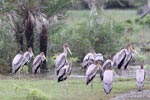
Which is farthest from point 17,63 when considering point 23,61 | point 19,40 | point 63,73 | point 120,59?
point 120,59

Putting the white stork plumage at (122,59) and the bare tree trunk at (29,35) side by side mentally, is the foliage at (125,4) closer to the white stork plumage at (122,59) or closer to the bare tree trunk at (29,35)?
the bare tree trunk at (29,35)

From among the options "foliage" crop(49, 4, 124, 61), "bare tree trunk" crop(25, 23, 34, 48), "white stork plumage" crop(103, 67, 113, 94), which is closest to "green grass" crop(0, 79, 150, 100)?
"white stork plumage" crop(103, 67, 113, 94)

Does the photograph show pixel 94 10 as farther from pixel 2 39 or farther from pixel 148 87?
pixel 148 87

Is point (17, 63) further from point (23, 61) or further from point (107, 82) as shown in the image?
A: point (107, 82)

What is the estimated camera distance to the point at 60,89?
2130 cm

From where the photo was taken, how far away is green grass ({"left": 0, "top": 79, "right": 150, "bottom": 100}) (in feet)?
64.6

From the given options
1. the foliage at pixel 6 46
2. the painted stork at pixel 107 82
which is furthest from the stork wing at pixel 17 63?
the painted stork at pixel 107 82

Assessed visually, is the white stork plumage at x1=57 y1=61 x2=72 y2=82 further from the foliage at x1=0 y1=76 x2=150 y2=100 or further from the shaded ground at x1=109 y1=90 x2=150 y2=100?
the shaded ground at x1=109 y1=90 x2=150 y2=100

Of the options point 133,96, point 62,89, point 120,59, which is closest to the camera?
point 133,96

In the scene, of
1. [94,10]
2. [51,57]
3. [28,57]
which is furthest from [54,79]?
[94,10]

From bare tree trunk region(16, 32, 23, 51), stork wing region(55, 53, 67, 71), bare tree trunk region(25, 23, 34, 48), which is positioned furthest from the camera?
bare tree trunk region(16, 32, 23, 51)

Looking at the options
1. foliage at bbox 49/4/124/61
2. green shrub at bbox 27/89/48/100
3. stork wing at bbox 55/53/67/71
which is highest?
green shrub at bbox 27/89/48/100

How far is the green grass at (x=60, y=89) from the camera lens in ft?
64.6

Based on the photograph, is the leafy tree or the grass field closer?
the grass field
